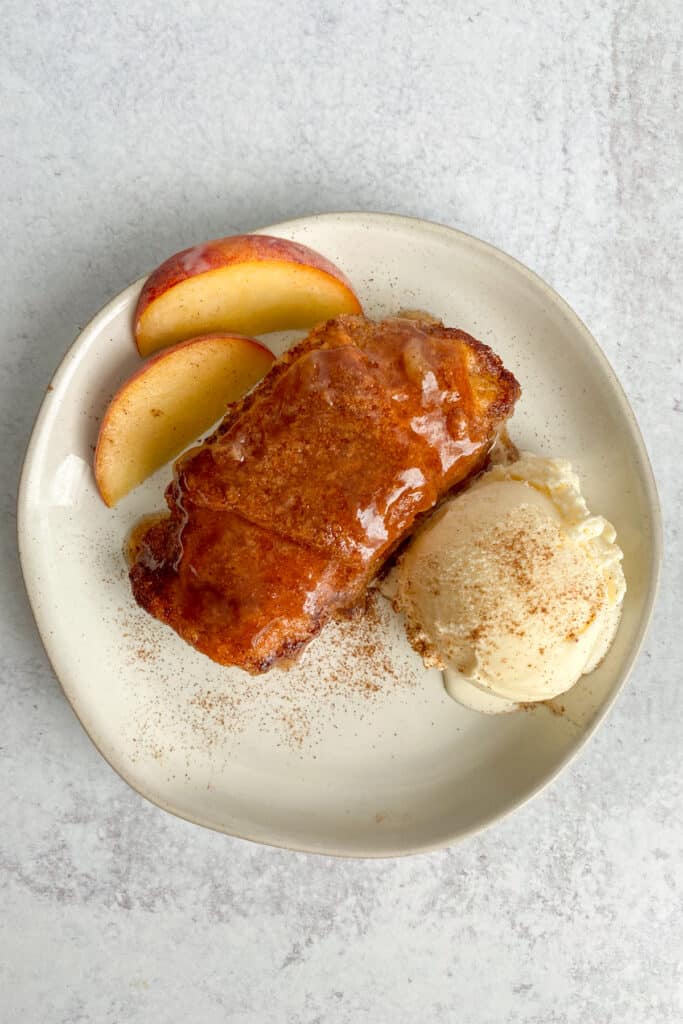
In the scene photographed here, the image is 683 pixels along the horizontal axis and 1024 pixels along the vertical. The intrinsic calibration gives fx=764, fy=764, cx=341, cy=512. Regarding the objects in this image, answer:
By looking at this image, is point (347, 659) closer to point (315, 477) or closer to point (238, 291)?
point (315, 477)

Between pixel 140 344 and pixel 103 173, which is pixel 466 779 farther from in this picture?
pixel 103 173

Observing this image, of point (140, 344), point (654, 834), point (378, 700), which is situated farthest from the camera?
point (654, 834)

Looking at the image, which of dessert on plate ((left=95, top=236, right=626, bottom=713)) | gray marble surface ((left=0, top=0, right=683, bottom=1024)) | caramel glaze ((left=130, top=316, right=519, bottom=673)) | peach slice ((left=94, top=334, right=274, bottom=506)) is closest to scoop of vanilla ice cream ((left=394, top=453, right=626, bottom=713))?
dessert on plate ((left=95, top=236, right=626, bottom=713))

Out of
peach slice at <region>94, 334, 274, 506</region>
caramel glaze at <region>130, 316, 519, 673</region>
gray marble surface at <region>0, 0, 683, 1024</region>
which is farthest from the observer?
gray marble surface at <region>0, 0, 683, 1024</region>

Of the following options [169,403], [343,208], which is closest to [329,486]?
[169,403]

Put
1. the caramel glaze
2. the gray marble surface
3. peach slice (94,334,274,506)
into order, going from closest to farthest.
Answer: the caramel glaze, peach slice (94,334,274,506), the gray marble surface

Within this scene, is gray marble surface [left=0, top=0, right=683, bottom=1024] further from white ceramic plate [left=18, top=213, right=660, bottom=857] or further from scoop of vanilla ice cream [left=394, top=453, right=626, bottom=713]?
scoop of vanilla ice cream [left=394, top=453, right=626, bottom=713]

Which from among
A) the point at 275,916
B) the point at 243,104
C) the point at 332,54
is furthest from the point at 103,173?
the point at 275,916
